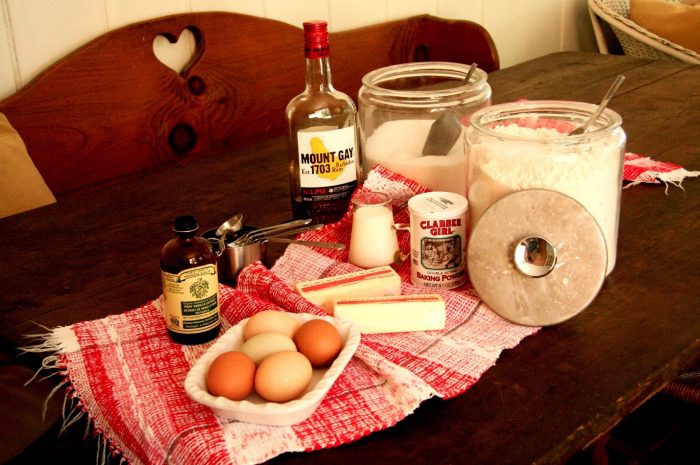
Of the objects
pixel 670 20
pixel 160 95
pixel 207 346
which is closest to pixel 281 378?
pixel 207 346

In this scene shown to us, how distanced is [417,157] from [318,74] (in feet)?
0.61

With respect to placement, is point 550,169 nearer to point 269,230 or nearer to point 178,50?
point 269,230

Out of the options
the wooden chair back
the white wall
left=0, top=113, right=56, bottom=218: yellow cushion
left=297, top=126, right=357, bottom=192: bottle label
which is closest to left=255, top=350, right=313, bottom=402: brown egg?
left=297, top=126, right=357, bottom=192: bottle label

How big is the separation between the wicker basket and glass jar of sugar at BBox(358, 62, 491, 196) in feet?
5.28

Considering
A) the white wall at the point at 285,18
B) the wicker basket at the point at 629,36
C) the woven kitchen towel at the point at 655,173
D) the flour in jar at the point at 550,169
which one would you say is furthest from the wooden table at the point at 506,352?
the wicker basket at the point at 629,36

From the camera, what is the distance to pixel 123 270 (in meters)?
1.13

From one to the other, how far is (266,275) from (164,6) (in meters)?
1.26

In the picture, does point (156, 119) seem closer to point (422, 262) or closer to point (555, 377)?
point (422, 262)

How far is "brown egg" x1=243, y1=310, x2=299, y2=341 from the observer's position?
2.78 feet

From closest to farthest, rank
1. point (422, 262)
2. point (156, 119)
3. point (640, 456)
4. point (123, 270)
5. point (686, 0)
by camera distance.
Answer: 1. point (422, 262)
2. point (123, 270)
3. point (640, 456)
4. point (156, 119)
5. point (686, 0)

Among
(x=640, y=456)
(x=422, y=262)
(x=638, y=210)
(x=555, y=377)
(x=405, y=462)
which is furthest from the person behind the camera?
(x=640, y=456)

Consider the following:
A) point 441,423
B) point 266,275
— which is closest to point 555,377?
point 441,423

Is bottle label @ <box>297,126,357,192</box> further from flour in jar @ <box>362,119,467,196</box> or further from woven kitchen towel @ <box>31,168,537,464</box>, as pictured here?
woven kitchen towel @ <box>31,168,537,464</box>

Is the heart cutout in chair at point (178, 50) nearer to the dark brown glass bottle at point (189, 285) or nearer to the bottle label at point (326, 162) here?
the bottle label at point (326, 162)
